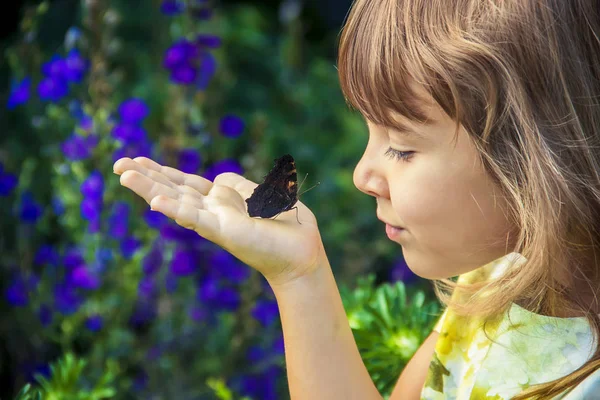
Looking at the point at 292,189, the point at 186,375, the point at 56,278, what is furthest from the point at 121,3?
the point at 292,189

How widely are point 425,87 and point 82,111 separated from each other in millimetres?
1525

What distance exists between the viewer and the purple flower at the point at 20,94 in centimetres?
235

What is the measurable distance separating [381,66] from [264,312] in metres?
1.31

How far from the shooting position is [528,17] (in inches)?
41.7

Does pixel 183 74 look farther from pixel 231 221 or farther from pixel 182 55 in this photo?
pixel 231 221

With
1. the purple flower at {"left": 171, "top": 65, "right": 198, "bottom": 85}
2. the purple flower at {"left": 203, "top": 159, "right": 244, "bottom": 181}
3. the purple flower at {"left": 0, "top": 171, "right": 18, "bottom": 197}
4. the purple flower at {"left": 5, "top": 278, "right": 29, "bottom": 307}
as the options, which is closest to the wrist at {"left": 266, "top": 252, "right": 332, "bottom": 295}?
the purple flower at {"left": 203, "top": 159, "right": 244, "bottom": 181}

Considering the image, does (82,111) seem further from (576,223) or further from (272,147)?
(576,223)

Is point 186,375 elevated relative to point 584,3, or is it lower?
lower

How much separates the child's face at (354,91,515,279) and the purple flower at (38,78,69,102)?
4.55ft

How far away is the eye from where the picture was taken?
1.12m

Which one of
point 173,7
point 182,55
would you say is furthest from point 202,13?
point 182,55

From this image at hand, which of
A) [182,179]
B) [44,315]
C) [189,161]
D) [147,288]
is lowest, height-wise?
[44,315]

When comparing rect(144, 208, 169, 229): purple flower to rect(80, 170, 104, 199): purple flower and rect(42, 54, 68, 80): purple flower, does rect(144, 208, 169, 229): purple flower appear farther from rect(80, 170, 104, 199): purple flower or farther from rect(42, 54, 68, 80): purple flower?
rect(42, 54, 68, 80): purple flower

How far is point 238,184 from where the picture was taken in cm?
133
